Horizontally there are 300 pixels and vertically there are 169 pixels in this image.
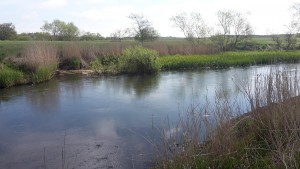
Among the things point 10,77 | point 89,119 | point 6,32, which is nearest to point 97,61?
point 10,77

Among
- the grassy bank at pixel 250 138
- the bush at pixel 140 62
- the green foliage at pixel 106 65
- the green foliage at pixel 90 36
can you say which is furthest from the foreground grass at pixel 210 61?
the green foliage at pixel 90 36

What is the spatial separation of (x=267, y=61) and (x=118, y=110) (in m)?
17.5

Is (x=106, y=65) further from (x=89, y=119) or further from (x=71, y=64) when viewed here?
(x=89, y=119)

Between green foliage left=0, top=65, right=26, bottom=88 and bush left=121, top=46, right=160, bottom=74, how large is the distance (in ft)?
19.7

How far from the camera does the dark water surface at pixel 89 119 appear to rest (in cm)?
684

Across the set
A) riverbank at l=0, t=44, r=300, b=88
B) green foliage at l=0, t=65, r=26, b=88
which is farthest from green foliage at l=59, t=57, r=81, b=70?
green foliage at l=0, t=65, r=26, b=88

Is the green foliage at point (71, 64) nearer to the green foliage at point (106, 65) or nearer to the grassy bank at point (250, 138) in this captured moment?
the green foliage at point (106, 65)

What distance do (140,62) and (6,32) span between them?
41.6 metres

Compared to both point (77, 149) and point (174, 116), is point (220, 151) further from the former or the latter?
point (174, 116)

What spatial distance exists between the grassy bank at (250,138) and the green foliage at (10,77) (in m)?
12.1

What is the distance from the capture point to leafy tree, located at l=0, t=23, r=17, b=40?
53.8 m

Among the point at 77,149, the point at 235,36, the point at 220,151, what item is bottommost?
the point at 77,149

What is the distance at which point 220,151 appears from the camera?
4.95 metres

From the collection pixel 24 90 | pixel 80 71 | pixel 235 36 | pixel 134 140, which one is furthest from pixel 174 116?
pixel 235 36
